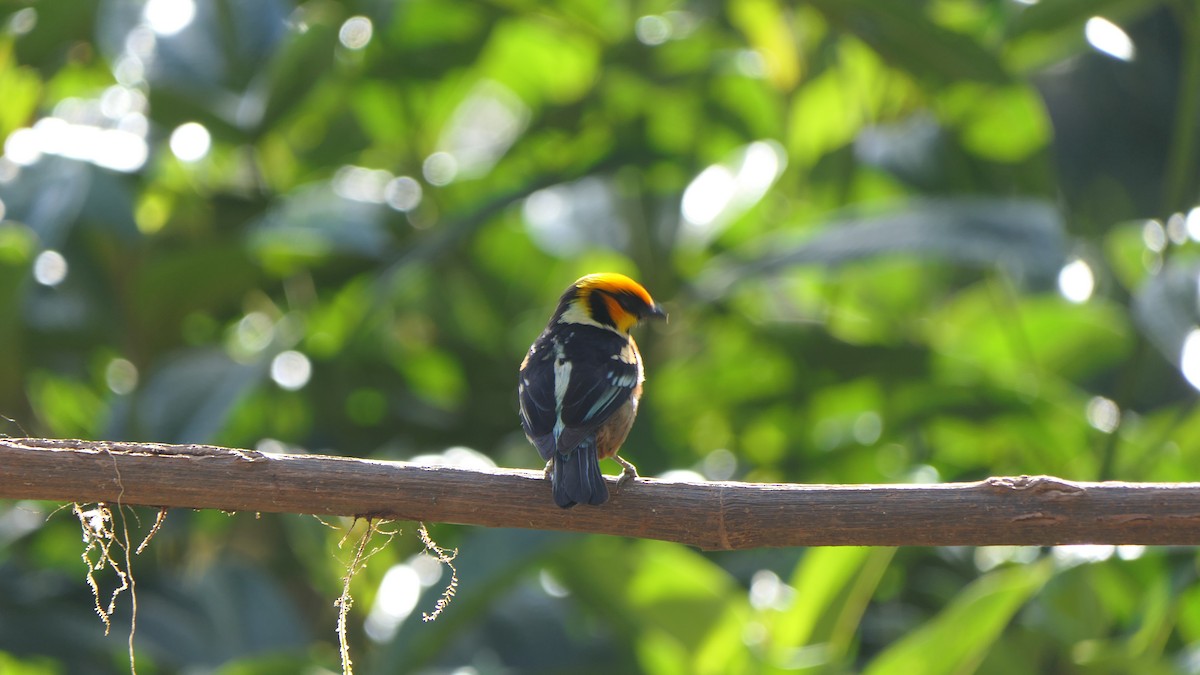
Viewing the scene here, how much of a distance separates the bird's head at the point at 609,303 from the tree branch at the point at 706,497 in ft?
4.11

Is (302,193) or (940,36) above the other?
(940,36)

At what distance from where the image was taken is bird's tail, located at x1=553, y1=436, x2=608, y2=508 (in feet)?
5.85

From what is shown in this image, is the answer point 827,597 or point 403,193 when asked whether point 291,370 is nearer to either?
point 403,193

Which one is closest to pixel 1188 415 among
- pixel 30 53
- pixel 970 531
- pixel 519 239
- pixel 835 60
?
pixel 835 60

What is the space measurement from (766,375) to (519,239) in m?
0.85

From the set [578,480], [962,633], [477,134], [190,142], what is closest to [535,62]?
[190,142]

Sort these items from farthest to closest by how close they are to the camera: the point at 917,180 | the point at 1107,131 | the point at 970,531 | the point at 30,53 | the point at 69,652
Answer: the point at 1107,131 → the point at 917,180 → the point at 30,53 → the point at 69,652 → the point at 970,531

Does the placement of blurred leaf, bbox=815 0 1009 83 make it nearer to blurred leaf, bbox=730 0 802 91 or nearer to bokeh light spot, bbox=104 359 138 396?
blurred leaf, bbox=730 0 802 91

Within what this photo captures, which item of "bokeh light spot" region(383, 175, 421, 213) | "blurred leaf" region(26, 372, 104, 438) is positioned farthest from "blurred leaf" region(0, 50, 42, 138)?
"bokeh light spot" region(383, 175, 421, 213)

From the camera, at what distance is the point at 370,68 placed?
13.5ft

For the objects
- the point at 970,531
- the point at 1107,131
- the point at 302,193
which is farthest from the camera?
the point at 1107,131

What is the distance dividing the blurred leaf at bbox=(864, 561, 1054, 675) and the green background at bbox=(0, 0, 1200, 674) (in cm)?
1

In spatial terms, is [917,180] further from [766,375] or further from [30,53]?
[30,53]

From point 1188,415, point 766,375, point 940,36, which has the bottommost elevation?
point 766,375
